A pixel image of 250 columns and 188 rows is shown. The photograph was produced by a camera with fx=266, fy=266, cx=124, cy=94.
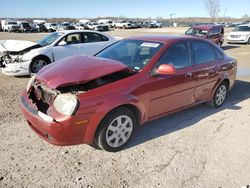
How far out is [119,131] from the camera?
3840 millimetres

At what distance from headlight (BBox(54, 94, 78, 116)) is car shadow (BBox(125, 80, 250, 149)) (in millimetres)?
1199

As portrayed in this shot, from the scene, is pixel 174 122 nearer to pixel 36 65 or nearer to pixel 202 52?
pixel 202 52

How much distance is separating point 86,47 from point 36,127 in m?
6.21

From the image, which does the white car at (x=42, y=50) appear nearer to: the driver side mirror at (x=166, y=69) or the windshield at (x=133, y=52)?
the windshield at (x=133, y=52)

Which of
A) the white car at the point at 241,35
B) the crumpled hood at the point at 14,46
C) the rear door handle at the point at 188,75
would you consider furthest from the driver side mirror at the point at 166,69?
the white car at the point at 241,35

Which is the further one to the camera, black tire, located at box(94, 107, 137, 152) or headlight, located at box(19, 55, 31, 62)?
headlight, located at box(19, 55, 31, 62)

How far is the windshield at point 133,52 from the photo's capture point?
4.29 meters

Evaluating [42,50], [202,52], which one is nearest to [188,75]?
[202,52]

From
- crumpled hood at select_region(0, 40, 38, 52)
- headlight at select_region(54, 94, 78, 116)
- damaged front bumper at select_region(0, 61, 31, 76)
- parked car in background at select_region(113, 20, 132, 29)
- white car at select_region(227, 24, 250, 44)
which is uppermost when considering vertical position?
crumpled hood at select_region(0, 40, 38, 52)

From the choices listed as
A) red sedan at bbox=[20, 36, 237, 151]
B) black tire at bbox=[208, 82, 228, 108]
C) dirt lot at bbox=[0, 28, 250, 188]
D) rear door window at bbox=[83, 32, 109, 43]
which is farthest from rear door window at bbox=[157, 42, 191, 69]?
rear door window at bbox=[83, 32, 109, 43]

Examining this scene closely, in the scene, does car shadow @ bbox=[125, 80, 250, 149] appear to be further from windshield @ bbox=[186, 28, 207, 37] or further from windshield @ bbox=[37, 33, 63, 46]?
windshield @ bbox=[186, 28, 207, 37]

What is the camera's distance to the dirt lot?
325cm

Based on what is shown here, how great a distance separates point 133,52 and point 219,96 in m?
2.32

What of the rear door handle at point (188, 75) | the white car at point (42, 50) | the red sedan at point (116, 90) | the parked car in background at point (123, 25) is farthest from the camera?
the parked car in background at point (123, 25)
